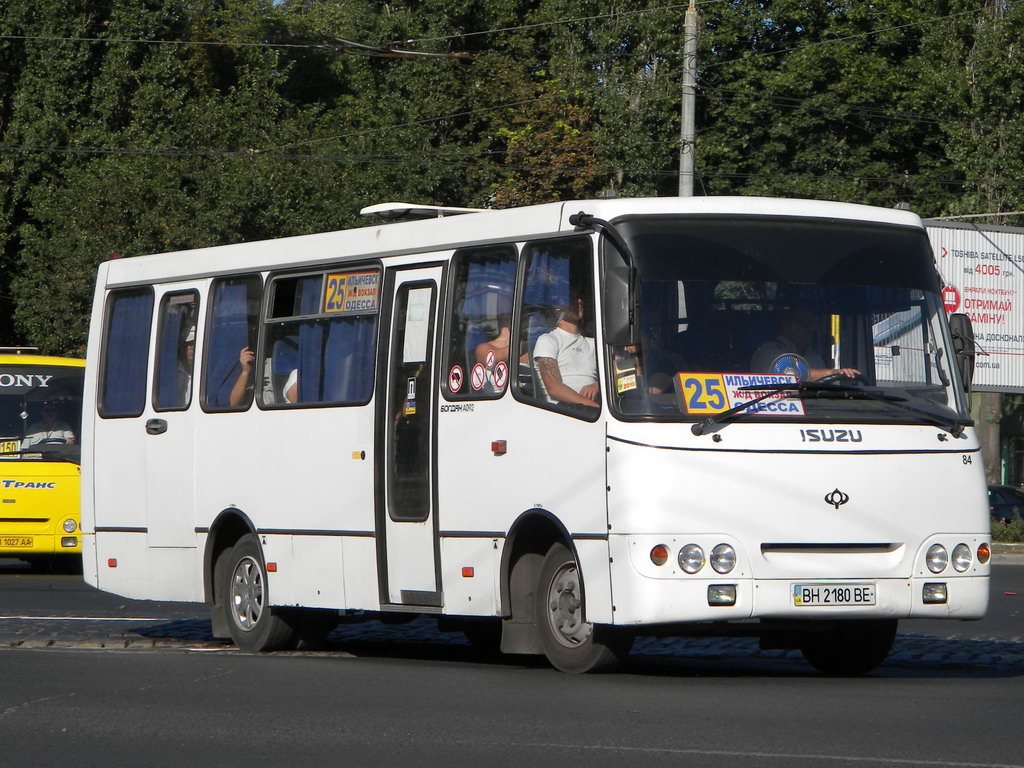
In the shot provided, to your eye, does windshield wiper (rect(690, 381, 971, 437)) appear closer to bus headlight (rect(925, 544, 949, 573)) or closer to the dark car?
bus headlight (rect(925, 544, 949, 573))

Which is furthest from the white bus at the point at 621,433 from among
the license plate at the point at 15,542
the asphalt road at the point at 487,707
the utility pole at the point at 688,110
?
the utility pole at the point at 688,110

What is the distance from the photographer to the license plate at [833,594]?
10.1m

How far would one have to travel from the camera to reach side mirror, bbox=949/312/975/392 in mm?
11055

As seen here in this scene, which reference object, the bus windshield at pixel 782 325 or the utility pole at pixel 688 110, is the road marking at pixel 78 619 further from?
the utility pole at pixel 688 110

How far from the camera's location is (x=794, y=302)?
10.6 m

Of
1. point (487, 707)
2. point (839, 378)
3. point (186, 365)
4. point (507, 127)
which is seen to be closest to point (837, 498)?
point (839, 378)

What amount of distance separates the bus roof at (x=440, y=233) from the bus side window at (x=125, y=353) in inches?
6.4

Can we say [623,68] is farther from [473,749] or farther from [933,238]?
[473,749]

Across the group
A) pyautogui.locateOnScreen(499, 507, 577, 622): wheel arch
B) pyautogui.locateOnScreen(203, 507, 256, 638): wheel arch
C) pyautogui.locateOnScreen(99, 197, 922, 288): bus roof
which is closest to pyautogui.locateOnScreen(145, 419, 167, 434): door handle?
pyautogui.locateOnScreen(203, 507, 256, 638): wheel arch

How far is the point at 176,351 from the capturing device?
46.3 ft

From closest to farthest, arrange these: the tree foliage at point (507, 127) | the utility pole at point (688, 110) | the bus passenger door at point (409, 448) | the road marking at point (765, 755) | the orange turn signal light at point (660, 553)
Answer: the road marking at point (765, 755) → the orange turn signal light at point (660, 553) → the bus passenger door at point (409, 448) → the utility pole at point (688, 110) → the tree foliage at point (507, 127)

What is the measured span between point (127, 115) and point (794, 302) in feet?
118

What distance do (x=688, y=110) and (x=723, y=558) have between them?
704 inches

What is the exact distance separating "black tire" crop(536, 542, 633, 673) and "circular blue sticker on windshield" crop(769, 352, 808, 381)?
156cm
